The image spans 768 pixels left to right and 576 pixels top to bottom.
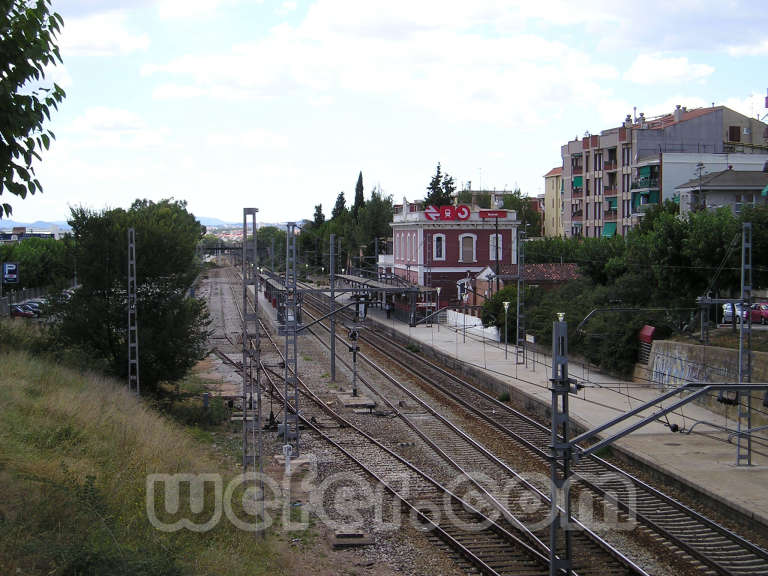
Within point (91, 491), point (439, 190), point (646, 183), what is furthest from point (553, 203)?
point (91, 491)

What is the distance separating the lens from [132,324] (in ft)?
74.5

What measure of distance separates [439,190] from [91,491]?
69.5 metres

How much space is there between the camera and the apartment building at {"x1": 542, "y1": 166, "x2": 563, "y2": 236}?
83.4m

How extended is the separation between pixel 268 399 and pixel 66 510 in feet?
55.5

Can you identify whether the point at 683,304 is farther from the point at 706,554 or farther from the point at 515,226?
the point at 515,226

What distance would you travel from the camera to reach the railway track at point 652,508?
11.2 meters

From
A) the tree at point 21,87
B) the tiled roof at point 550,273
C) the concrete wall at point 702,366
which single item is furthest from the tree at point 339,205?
the tree at point 21,87

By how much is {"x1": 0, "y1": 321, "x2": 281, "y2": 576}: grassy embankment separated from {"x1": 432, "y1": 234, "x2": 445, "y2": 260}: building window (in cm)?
3323

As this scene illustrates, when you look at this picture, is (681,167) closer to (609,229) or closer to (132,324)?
(609,229)

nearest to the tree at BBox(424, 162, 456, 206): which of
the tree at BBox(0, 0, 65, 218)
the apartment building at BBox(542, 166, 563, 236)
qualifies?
the apartment building at BBox(542, 166, 563, 236)

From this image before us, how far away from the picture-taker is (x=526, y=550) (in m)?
11.4

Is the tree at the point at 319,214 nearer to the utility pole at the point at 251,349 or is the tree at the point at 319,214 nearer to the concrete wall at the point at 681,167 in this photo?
the concrete wall at the point at 681,167

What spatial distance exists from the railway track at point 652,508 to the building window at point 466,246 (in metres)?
25.6

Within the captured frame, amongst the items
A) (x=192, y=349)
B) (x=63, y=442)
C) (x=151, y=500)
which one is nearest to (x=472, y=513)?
(x=151, y=500)
